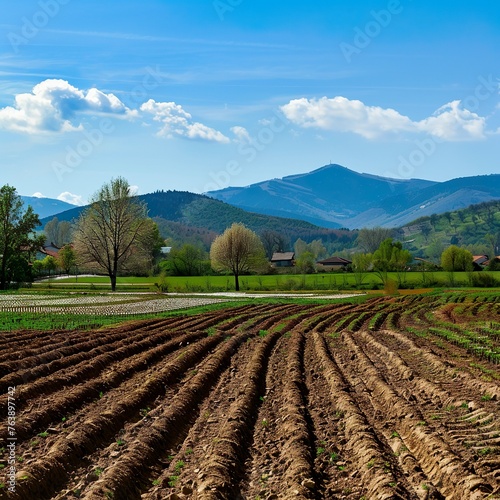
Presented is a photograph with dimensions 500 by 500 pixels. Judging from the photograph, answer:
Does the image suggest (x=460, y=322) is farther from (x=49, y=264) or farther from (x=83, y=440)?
(x=49, y=264)

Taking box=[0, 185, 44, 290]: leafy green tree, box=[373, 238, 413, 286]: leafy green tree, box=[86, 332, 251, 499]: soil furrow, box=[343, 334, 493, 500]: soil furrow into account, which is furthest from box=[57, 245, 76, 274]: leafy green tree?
box=[343, 334, 493, 500]: soil furrow

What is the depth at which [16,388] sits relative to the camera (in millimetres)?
14453

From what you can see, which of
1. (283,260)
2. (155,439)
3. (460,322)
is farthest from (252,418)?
(283,260)

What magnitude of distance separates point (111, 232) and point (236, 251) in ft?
61.6

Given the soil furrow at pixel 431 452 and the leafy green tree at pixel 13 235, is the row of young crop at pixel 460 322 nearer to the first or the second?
the soil furrow at pixel 431 452

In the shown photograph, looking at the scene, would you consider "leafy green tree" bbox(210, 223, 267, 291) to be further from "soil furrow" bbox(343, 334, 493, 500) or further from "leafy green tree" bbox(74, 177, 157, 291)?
"soil furrow" bbox(343, 334, 493, 500)

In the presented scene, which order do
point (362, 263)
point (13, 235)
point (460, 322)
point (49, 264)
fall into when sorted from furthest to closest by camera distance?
point (49, 264), point (362, 263), point (13, 235), point (460, 322)

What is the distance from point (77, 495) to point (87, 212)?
69815mm

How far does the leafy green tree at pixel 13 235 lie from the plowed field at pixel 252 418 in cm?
5252

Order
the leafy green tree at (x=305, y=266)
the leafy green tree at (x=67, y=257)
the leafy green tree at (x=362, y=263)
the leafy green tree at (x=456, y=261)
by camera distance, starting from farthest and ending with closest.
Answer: the leafy green tree at (x=67, y=257), the leafy green tree at (x=305, y=266), the leafy green tree at (x=362, y=263), the leafy green tree at (x=456, y=261)

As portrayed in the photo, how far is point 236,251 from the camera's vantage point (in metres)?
85.6

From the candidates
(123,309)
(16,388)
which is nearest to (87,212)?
(123,309)

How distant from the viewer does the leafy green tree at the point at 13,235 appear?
7269cm

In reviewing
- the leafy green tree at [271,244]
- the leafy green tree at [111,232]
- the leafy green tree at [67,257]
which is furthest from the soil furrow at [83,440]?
the leafy green tree at [271,244]
